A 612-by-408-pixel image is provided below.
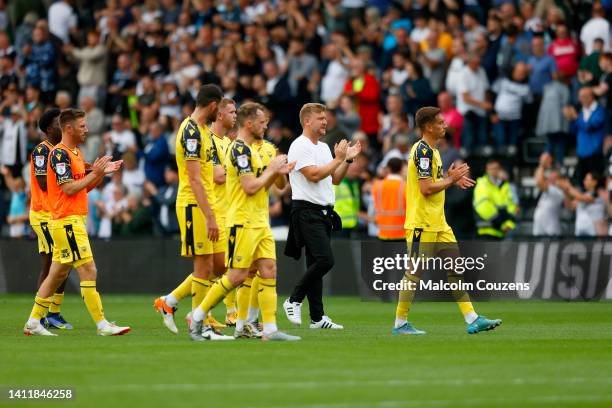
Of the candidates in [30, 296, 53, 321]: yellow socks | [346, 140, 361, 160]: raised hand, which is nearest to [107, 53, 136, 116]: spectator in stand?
[30, 296, 53, 321]: yellow socks

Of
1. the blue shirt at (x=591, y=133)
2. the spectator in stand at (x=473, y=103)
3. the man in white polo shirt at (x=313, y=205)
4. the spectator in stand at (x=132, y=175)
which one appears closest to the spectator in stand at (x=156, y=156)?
the spectator in stand at (x=132, y=175)

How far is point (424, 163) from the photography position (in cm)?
1474

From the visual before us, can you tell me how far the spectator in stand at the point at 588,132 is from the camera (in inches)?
951

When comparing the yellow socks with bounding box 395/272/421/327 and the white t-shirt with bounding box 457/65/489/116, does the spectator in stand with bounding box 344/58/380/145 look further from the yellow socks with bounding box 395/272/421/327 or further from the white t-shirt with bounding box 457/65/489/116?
the yellow socks with bounding box 395/272/421/327

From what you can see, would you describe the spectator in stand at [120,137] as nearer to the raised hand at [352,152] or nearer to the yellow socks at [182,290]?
the yellow socks at [182,290]

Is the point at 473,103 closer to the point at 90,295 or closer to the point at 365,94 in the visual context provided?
Answer: the point at 365,94

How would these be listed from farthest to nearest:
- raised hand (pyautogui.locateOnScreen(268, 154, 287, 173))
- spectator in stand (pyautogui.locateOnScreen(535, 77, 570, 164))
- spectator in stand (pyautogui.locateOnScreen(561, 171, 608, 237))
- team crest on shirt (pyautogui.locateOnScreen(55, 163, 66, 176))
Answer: spectator in stand (pyautogui.locateOnScreen(535, 77, 570, 164))
spectator in stand (pyautogui.locateOnScreen(561, 171, 608, 237))
team crest on shirt (pyautogui.locateOnScreen(55, 163, 66, 176))
raised hand (pyautogui.locateOnScreen(268, 154, 287, 173))

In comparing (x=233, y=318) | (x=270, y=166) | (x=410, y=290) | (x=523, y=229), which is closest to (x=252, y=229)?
(x=270, y=166)

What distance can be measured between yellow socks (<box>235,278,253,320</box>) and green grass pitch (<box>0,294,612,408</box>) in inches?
28.2

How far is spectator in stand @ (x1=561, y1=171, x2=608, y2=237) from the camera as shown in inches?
924

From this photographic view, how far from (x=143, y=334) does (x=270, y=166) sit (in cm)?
309

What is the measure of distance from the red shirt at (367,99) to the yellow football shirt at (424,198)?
11.9 metres

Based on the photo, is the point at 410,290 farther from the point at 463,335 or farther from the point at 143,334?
the point at 143,334

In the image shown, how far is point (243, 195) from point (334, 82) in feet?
46.6
